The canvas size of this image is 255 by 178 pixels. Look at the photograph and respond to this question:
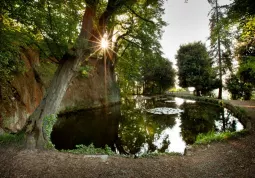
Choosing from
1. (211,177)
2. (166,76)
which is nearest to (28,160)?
(211,177)

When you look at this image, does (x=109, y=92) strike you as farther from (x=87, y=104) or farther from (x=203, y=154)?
(x=203, y=154)

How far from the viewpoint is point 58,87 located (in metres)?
6.22

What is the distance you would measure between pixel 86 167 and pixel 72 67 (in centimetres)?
364

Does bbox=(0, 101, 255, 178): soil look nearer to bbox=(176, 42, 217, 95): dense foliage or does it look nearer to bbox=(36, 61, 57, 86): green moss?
bbox=(36, 61, 57, 86): green moss

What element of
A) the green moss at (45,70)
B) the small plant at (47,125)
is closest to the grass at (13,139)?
the small plant at (47,125)

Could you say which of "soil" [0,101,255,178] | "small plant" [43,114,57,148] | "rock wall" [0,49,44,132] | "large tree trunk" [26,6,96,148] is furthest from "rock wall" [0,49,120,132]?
"soil" [0,101,255,178]

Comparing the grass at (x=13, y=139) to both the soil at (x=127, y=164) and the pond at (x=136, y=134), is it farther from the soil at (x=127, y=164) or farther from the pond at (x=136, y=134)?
the pond at (x=136, y=134)

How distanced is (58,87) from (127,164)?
3.65 metres

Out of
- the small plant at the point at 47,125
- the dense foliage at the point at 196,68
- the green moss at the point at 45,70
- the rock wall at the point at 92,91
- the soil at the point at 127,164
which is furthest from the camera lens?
the dense foliage at the point at 196,68

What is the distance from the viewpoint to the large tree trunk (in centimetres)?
587

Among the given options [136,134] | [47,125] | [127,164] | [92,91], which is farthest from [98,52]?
[127,164]

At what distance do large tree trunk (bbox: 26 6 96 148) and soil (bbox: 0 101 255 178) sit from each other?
60 cm

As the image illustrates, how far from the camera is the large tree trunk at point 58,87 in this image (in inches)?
231

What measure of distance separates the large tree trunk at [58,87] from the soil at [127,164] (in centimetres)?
60
